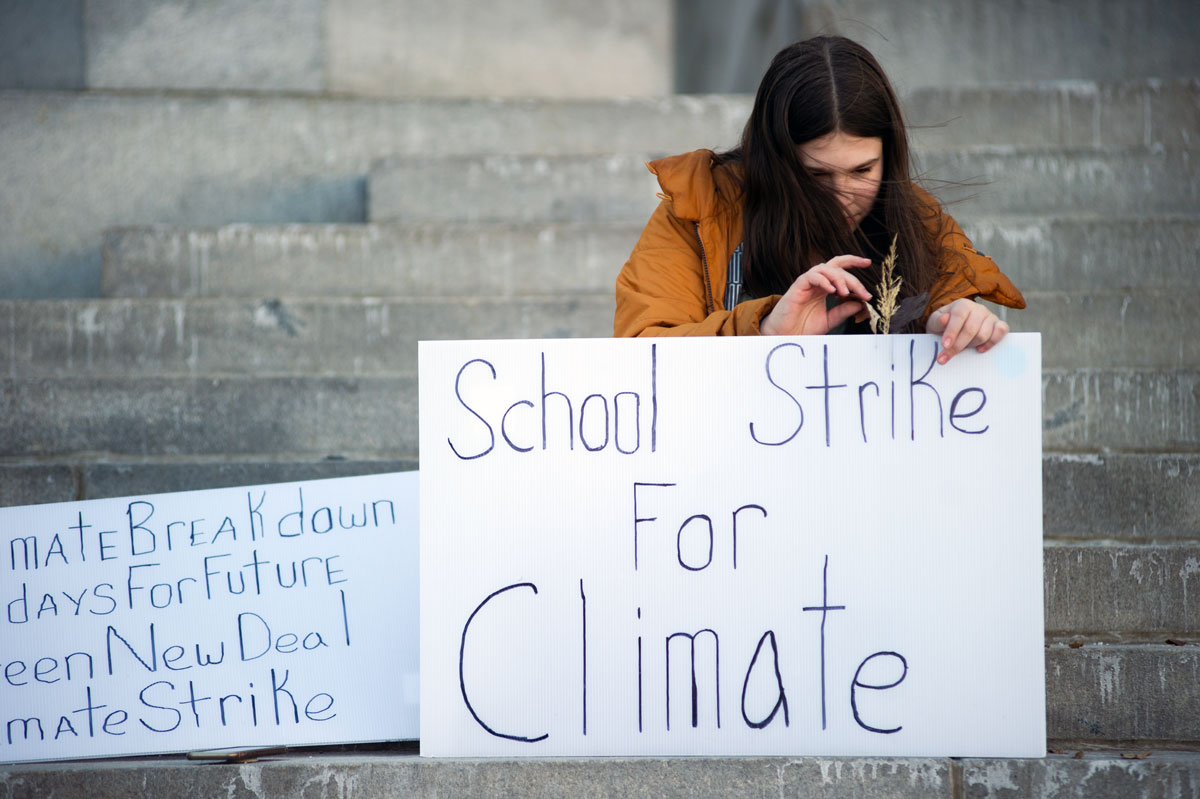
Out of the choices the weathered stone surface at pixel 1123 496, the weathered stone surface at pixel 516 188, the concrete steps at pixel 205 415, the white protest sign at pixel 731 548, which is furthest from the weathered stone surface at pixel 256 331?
the white protest sign at pixel 731 548

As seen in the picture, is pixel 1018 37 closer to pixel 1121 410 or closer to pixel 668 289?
pixel 1121 410

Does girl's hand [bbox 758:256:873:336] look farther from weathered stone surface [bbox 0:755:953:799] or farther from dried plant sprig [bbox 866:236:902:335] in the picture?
weathered stone surface [bbox 0:755:953:799]

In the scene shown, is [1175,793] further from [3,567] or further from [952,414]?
[3,567]

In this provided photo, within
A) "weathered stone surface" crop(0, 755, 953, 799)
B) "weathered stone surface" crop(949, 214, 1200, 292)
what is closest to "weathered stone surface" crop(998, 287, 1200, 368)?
"weathered stone surface" crop(949, 214, 1200, 292)

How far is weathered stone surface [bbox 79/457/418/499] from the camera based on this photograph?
2854 mm

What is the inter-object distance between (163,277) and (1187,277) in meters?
3.29

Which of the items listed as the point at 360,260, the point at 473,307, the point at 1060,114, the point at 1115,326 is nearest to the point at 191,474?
the point at 473,307

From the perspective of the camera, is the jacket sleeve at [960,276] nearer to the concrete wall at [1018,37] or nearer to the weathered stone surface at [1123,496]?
the weathered stone surface at [1123,496]

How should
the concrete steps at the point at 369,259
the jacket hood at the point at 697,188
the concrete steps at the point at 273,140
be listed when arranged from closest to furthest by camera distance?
the jacket hood at the point at 697,188 → the concrete steps at the point at 369,259 → the concrete steps at the point at 273,140

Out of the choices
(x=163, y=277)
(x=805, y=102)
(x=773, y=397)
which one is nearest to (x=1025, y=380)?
(x=773, y=397)

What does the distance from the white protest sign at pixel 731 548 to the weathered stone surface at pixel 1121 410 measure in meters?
1.21

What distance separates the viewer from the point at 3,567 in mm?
2227

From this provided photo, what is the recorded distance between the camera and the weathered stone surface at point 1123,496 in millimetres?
2580

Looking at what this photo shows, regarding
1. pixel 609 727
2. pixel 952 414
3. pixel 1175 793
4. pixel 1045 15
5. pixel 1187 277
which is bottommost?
pixel 1175 793
